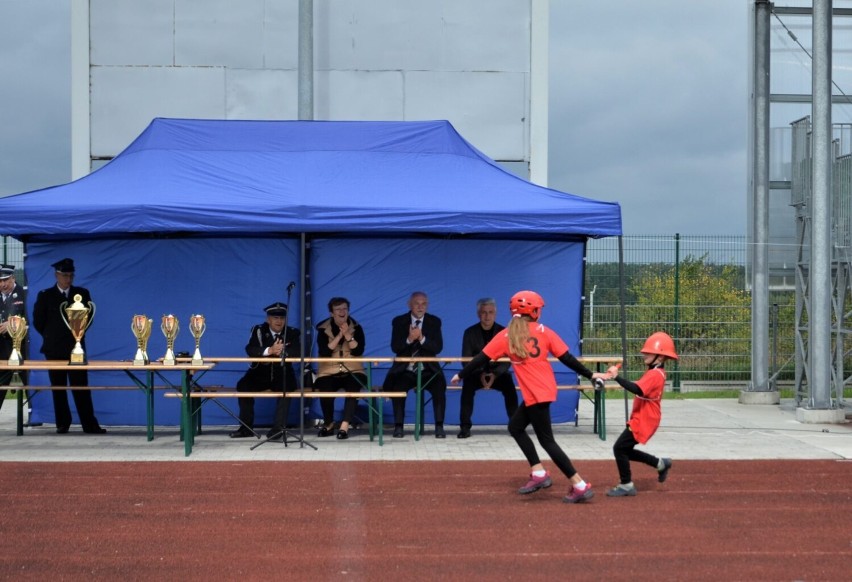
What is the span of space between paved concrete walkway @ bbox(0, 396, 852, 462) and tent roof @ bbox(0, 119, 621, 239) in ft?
6.87

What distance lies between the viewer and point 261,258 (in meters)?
13.4

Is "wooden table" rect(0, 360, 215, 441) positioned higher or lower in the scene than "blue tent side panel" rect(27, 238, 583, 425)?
lower

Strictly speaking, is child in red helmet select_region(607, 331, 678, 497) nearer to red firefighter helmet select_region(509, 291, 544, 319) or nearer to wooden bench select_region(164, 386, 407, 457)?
red firefighter helmet select_region(509, 291, 544, 319)

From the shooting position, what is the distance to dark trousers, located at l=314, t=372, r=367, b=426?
12.5 meters

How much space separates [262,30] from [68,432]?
6.76 metres

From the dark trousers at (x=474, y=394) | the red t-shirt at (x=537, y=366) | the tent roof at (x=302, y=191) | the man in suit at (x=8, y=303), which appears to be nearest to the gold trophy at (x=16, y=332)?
the tent roof at (x=302, y=191)

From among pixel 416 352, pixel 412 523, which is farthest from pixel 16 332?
pixel 412 523

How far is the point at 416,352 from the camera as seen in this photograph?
12.4 m

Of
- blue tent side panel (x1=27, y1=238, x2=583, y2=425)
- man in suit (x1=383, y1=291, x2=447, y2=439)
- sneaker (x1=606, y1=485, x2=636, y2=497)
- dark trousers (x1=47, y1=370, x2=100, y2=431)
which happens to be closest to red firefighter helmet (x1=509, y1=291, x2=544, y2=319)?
sneaker (x1=606, y1=485, x2=636, y2=497)

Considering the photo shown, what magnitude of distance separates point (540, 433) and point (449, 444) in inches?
130

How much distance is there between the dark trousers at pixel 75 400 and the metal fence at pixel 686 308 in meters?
7.78

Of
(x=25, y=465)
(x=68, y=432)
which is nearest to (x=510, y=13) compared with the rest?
(x=68, y=432)

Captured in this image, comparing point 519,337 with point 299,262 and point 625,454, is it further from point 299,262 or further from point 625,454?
point 299,262

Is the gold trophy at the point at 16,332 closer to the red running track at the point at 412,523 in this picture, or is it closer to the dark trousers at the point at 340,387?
the red running track at the point at 412,523
